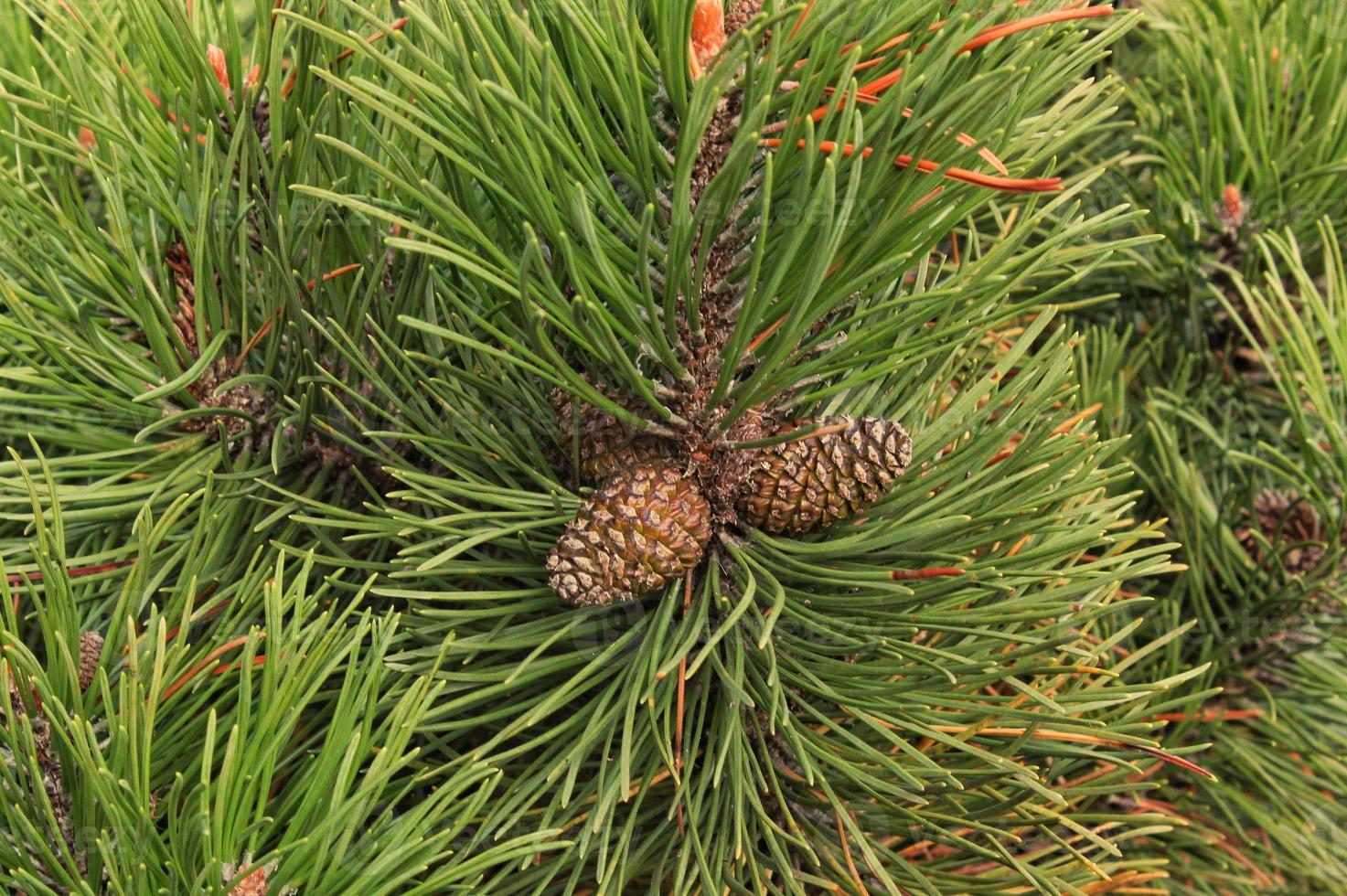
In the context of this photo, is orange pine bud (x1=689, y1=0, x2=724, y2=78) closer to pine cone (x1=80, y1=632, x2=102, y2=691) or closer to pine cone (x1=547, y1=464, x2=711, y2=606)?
pine cone (x1=547, y1=464, x2=711, y2=606)

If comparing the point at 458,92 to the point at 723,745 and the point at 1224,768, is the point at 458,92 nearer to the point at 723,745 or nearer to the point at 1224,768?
the point at 723,745

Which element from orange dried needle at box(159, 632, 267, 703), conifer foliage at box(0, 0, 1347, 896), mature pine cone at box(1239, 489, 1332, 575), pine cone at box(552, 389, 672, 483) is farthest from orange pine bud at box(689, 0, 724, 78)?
mature pine cone at box(1239, 489, 1332, 575)

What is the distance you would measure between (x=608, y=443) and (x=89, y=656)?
216 millimetres

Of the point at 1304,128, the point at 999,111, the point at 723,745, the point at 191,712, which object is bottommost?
the point at 191,712

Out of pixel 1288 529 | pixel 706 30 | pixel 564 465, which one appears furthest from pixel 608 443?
pixel 1288 529

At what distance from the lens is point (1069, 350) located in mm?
512

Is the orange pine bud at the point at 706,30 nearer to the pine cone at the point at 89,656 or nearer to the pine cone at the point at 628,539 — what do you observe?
the pine cone at the point at 628,539

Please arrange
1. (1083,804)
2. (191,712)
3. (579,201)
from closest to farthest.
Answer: (579,201) < (191,712) < (1083,804)

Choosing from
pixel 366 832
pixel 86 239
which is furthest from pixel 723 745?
pixel 86 239

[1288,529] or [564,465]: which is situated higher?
[1288,529]

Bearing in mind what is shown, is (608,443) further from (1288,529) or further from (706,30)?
(1288,529)

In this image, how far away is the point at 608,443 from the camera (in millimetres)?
463

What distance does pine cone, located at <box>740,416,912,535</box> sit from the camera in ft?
1.46

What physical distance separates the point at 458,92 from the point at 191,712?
251 mm
